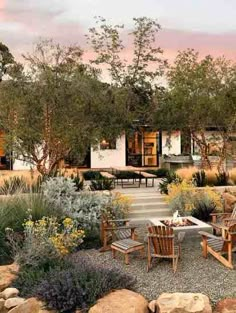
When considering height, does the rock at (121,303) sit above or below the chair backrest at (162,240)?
below

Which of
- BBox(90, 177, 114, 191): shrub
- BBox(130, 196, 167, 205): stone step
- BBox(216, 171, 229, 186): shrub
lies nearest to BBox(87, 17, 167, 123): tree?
BBox(216, 171, 229, 186): shrub

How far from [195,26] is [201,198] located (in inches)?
321

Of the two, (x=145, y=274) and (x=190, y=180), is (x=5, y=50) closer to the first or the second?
(x=190, y=180)

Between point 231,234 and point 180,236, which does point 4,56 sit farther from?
point 231,234

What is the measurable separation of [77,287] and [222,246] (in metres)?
3.23

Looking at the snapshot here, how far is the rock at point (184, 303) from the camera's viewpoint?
578 cm

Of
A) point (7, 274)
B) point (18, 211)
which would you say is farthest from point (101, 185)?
point (7, 274)

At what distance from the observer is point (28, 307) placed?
239 inches

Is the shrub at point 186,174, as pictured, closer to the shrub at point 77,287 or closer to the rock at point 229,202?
the rock at point 229,202

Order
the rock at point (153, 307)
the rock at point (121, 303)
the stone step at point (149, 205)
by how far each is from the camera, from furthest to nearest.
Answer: the stone step at point (149, 205), the rock at point (153, 307), the rock at point (121, 303)

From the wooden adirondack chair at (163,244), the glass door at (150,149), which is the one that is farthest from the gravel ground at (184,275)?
the glass door at (150,149)

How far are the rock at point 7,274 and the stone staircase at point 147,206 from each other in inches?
185

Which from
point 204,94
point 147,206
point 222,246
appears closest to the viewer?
point 222,246

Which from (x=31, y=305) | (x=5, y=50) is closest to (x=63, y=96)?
(x=31, y=305)
